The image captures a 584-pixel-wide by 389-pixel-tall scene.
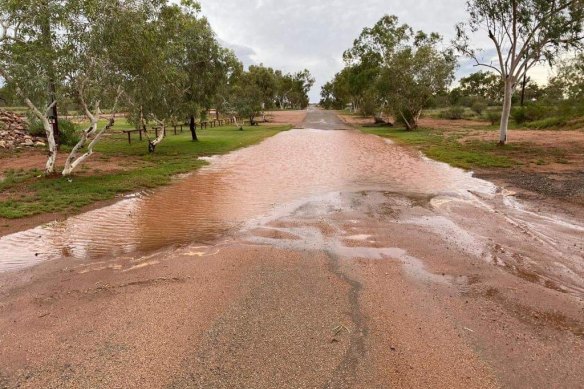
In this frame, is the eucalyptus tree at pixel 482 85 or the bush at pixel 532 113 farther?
the eucalyptus tree at pixel 482 85

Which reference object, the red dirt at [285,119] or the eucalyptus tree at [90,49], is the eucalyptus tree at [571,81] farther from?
the eucalyptus tree at [90,49]

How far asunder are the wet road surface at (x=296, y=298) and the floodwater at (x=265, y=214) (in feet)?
0.21

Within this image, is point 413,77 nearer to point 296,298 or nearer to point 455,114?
point 455,114

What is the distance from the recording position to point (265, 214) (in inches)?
378

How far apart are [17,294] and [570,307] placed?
743 centimetres

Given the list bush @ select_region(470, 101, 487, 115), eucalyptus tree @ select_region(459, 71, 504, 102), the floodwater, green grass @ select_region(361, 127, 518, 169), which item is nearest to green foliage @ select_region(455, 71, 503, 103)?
eucalyptus tree @ select_region(459, 71, 504, 102)

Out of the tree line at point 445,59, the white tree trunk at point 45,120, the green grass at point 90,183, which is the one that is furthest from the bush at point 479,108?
the white tree trunk at point 45,120

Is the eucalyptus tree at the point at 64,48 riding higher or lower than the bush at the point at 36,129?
higher

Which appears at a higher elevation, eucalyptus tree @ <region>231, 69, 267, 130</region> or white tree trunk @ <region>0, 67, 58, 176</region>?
eucalyptus tree @ <region>231, 69, 267, 130</region>

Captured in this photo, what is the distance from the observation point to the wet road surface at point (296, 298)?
384 centimetres

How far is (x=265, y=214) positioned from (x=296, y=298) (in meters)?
4.50

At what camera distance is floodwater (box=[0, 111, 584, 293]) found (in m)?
7.12

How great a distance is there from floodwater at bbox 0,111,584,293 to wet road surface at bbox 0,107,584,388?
0.06 metres

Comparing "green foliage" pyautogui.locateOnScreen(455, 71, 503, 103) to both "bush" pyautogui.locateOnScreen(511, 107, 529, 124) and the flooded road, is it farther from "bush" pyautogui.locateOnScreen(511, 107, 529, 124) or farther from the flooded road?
the flooded road
